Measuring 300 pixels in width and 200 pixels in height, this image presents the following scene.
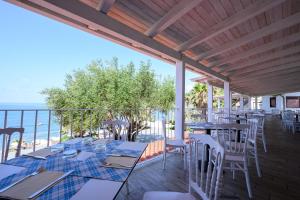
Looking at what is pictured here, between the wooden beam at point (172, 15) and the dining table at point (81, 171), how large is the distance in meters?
2.02

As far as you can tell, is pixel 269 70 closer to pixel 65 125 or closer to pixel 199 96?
pixel 199 96

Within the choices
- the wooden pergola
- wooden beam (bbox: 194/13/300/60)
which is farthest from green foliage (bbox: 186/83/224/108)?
wooden beam (bbox: 194/13/300/60)

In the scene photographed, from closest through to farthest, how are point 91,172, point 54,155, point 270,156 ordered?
1. point 91,172
2. point 54,155
3. point 270,156

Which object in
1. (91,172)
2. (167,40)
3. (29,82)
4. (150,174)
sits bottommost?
(150,174)

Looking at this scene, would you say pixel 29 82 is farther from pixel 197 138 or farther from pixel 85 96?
pixel 197 138

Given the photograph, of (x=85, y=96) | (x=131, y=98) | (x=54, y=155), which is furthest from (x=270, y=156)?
(x=85, y=96)

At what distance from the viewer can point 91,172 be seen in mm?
1062

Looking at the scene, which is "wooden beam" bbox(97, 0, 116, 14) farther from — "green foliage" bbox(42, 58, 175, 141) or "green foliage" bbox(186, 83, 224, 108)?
"green foliage" bbox(186, 83, 224, 108)

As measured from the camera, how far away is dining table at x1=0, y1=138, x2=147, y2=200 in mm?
833

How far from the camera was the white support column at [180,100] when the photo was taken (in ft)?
13.6

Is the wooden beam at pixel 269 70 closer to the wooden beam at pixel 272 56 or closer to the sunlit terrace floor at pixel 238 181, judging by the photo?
the wooden beam at pixel 272 56

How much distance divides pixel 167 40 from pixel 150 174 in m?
2.64

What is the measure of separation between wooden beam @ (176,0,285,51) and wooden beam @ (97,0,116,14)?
73.5 inches

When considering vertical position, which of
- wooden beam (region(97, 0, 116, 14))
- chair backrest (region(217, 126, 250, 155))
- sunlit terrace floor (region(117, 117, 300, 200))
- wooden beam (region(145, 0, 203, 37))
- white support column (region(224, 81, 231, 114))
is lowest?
sunlit terrace floor (region(117, 117, 300, 200))
